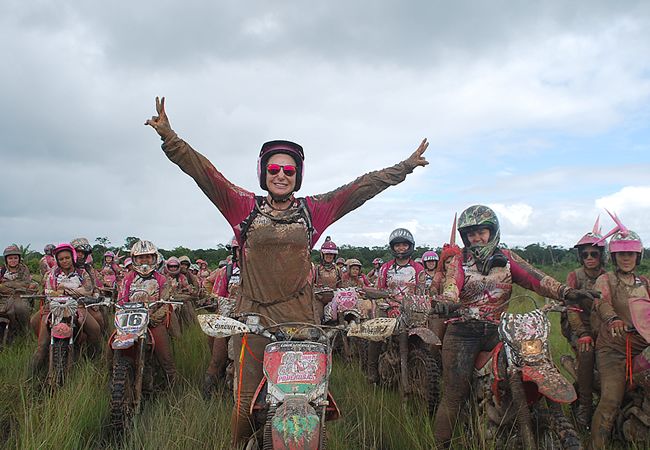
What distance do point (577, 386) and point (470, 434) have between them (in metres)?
1.97

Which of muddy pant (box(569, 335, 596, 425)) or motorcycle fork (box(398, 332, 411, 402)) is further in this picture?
motorcycle fork (box(398, 332, 411, 402))

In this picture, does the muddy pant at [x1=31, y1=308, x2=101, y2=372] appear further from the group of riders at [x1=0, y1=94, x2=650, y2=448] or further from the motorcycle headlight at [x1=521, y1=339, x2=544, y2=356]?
the motorcycle headlight at [x1=521, y1=339, x2=544, y2=356]

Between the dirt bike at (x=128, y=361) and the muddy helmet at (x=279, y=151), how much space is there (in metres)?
2.60

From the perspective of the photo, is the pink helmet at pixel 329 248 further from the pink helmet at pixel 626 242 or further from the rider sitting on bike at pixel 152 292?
the pink helmet at pixel 626 242

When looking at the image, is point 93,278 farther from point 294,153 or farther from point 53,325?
point 294,153

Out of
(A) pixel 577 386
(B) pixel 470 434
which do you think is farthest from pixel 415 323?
(B) pixel 470 434

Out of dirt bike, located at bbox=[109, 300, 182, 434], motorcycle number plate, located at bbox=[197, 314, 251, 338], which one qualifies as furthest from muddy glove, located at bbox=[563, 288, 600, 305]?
dirt bike, located at bbox=[109, 300, 182, 434]

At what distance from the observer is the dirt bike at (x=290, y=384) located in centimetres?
293

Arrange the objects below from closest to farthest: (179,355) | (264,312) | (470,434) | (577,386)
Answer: (264,312), (470,434), (577,386), (179,355)

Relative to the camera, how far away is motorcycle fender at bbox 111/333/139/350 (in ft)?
18.2

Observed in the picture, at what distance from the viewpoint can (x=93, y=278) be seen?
7.88 metres

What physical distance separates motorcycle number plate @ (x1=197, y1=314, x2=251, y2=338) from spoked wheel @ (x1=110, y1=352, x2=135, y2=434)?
233 cm

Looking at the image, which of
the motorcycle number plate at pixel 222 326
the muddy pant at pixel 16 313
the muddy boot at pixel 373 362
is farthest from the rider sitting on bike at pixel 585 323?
the muddy pant at pixel 16 313

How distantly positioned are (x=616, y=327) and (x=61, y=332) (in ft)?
19.1
